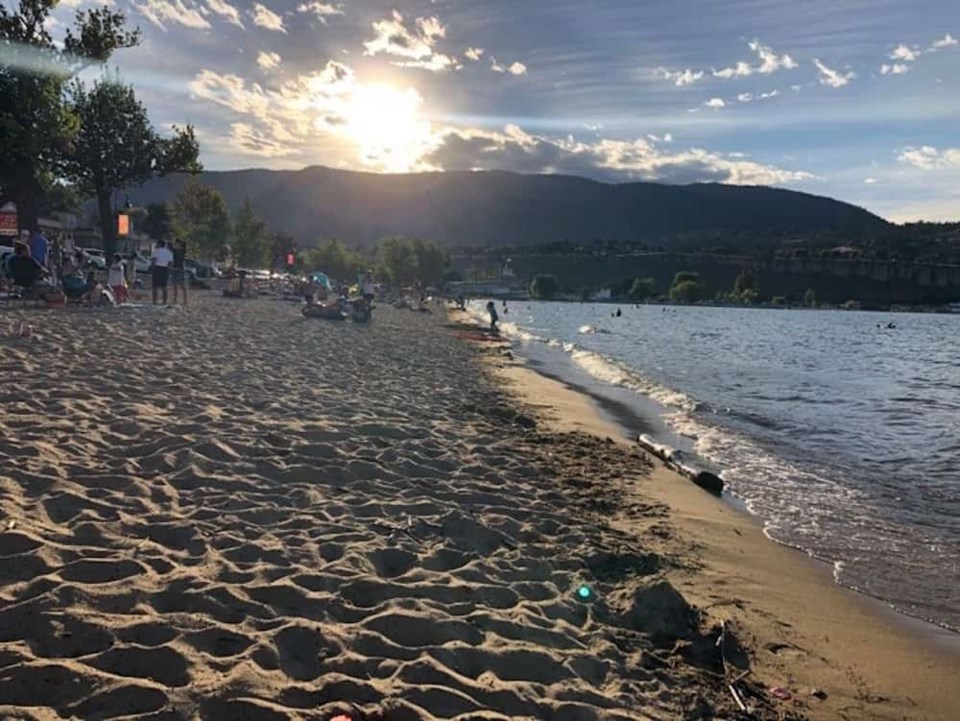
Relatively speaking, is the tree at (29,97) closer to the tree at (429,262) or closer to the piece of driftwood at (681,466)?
the piece of driftwood at (681,466)

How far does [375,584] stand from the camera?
14.5ft

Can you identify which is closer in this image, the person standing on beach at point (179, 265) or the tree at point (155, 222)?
the person standing on beach at point (179, 265)

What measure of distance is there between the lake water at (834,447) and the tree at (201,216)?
3820 cm

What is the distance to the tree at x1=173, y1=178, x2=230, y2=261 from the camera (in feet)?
182

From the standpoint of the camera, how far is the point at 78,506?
4988 mm

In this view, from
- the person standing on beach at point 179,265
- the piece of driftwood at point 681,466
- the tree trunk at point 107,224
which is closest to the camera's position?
the piece of driftwood at point 681,466

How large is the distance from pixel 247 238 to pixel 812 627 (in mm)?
66126

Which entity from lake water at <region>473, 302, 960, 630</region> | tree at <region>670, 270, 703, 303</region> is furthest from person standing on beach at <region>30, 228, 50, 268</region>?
tree at <region>670, 270, 703, 303</region>

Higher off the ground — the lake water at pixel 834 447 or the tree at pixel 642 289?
the tree at pixel 642 289

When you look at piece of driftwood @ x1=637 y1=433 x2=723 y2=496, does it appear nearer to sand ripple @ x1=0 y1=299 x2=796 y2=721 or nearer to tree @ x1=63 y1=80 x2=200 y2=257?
sand ripple @ x1=0 y1=299 x2=796 y2=721

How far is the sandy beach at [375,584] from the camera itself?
3314 millimetres

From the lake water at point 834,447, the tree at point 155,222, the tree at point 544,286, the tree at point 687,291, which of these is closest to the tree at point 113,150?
the lake water at point 834,447

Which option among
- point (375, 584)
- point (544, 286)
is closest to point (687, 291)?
point (544, 286)

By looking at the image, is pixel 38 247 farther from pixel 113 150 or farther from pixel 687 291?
pixel 687 291
